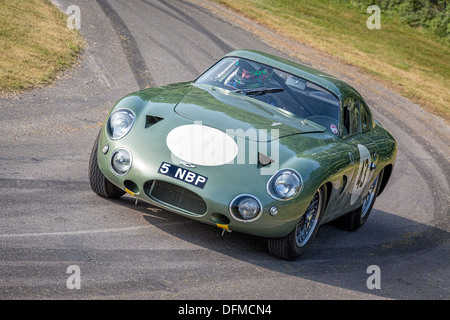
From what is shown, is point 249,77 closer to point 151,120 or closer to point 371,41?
point 151,120

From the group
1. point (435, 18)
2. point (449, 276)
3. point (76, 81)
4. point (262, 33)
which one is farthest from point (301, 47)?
point (449, 276)

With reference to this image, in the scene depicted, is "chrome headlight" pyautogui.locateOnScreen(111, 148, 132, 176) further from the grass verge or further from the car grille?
the grass verge

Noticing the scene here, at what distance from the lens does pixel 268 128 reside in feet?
20.1

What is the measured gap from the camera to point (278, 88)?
708 cm

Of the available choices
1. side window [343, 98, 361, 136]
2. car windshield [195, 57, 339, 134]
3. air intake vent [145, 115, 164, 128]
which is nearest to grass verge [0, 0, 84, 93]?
car windshield [195, 57, 339, 134]

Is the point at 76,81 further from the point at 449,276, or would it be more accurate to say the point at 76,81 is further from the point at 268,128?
the point at 449,276

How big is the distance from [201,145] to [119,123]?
0.84 m

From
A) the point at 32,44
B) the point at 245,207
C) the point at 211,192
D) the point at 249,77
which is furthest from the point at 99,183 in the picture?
the point at 32,44

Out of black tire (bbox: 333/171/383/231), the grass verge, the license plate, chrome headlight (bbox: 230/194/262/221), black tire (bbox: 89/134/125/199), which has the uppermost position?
the license plate

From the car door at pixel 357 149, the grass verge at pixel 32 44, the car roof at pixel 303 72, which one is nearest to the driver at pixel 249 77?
the car roof at pixel 303 72

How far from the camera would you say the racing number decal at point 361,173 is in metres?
6.88

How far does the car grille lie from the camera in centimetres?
551

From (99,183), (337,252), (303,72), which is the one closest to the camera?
(99,183)

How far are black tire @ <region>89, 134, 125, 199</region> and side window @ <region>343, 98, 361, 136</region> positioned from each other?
233cm
